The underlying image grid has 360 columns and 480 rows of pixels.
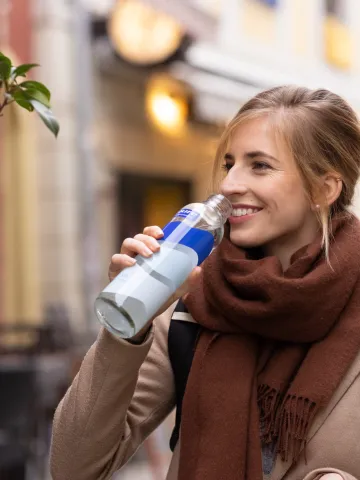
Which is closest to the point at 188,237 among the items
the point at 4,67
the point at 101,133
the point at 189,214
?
the point at 189,214

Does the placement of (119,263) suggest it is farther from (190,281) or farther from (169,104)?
(169,104)

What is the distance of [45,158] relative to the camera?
30.2ft

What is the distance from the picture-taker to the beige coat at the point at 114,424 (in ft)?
6.38

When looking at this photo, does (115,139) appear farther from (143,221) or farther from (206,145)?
→ (206,145)

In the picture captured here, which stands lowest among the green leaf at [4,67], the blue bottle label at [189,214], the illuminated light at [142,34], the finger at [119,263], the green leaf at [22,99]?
the illuminated light at [142,34]

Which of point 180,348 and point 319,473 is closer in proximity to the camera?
point 319,473

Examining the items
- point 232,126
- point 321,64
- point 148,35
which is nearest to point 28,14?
point 148,35

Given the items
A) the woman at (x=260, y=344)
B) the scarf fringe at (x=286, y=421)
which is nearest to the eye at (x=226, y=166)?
the woman at (x=260, y=344)

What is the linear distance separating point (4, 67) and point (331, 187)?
74cm

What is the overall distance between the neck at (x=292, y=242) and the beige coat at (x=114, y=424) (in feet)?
0.91

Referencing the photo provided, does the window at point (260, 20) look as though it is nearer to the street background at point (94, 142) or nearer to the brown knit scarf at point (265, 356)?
the street background at point (94, 142)

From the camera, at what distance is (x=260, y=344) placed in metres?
2.14

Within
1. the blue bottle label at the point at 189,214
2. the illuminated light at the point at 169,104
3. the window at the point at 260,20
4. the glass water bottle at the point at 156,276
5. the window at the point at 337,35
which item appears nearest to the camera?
the glass water bottle at the point at 156,276

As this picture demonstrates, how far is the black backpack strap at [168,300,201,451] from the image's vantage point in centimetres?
213
